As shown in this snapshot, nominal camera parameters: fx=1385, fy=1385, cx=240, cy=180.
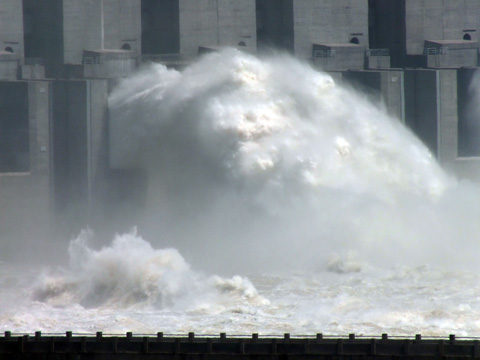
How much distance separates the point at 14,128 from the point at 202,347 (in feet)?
82.2

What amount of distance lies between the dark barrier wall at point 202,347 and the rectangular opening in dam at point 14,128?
76.8 ft

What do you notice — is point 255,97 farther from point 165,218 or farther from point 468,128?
point 468,128

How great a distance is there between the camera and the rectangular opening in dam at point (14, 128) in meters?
55.4

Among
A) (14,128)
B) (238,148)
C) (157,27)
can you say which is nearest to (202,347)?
(238,148)

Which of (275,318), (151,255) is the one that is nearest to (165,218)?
(151,255)

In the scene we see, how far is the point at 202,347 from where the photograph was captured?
3288cm

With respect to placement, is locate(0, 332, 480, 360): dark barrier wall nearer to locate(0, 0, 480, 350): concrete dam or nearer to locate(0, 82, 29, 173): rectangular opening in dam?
locate(0, 0, 480, 350): concrete dam

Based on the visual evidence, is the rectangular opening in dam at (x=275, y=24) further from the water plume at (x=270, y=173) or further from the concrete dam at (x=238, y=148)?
the water plume at (x=270, y=173)

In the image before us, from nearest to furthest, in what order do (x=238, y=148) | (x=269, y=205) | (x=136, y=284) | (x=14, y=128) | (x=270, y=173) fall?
(x=136, y=284)
(x=269, y=205)
(x=270, y=173)
(x=238, y=148)
(x=14, y=128)

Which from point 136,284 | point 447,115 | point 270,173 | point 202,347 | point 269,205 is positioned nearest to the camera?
point 202,347

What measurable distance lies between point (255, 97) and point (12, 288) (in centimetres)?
1403

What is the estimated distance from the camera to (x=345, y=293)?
44.4m

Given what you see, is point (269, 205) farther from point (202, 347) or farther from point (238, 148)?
point (202, 347)

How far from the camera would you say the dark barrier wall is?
32.6 meters
